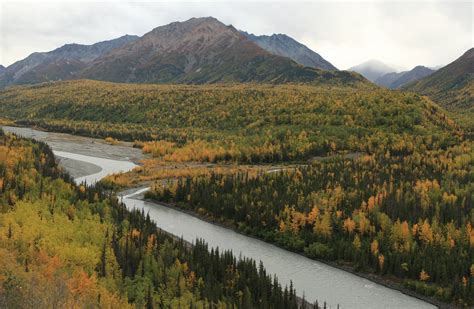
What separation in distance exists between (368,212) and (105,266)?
28950 millimetres

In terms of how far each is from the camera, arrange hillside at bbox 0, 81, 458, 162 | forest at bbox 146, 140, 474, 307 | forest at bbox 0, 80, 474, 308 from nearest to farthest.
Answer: forest at bbox 0, 80, 474, 308 < forest at bbox 146, 140, 474, 307 < hillside at bbox 0, 81, 458, 162

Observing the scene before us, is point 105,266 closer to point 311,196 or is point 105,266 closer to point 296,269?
point 296,269

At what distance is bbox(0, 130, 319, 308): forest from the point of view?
28.1 metres

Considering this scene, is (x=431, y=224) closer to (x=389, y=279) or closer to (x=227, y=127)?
(x=389, y=279)

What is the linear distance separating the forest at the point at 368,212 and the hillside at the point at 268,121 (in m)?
24.8

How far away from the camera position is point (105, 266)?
118ft

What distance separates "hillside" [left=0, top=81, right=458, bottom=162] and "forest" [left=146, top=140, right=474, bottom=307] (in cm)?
2479

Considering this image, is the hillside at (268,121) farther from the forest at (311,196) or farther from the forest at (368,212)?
the forest at (368,212)

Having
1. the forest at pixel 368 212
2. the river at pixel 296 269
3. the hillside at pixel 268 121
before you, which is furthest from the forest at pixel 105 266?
the hillside at pixel 268 121

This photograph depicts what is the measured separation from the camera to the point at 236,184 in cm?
6888

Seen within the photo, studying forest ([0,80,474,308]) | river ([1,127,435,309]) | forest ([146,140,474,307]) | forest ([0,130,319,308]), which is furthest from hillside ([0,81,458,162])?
forest ([0,130,319,308])

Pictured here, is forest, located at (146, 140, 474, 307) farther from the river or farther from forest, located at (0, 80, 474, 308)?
the river

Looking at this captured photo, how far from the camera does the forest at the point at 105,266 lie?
2810 centimetres

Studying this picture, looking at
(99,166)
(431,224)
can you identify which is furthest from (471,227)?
(99,166)
